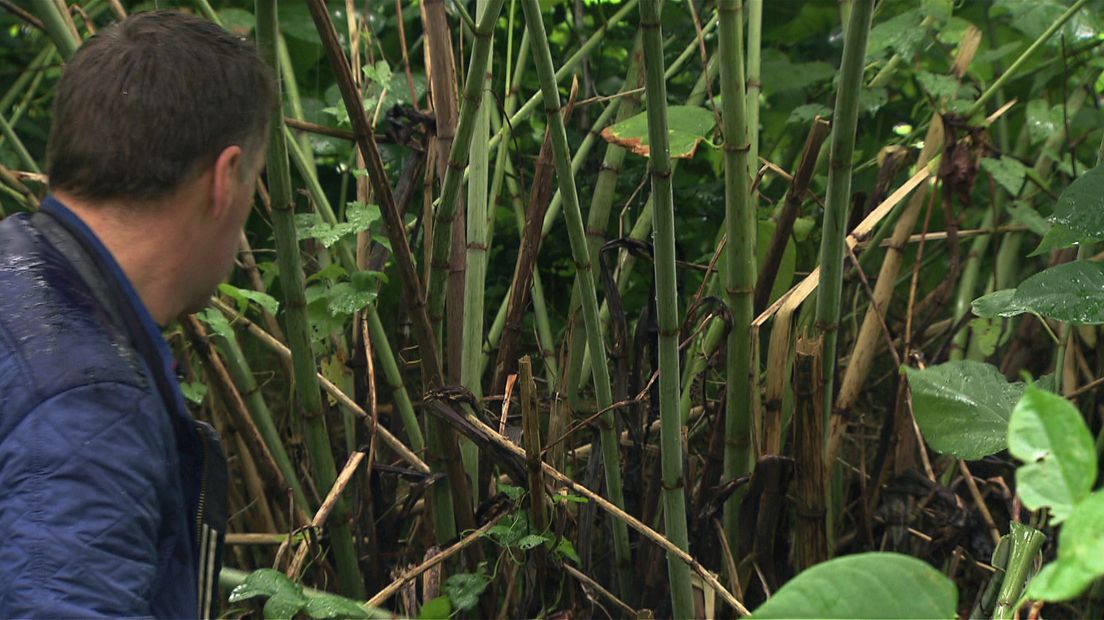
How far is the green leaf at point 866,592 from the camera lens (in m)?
0.42

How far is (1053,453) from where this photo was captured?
1.24 ft

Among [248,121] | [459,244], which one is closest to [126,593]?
[248,121]

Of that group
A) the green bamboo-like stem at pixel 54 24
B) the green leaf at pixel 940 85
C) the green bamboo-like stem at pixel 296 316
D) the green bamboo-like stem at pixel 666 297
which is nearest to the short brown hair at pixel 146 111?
the green bamboo-like stem at pixel 296 316

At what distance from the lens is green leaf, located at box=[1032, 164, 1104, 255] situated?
1.05 metres

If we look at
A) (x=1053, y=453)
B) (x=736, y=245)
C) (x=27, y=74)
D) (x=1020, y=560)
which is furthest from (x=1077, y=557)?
(x=27, y=74)

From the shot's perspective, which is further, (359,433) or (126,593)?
(359,433)

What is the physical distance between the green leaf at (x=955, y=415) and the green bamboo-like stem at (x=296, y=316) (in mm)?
694

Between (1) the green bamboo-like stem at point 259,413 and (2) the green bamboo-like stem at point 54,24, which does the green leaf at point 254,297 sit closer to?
(1) the green bamboo-like stem at point 259,413

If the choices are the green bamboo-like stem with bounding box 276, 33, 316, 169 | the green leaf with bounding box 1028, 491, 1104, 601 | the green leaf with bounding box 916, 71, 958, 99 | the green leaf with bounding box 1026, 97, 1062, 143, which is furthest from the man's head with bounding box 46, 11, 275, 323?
the green leaf with bounding box 1026, 97, 1062, 143

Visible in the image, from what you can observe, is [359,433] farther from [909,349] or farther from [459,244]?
[909,349]

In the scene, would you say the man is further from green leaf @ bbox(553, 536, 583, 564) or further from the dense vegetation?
green leaf @ bbox(553, 536, 583, 564)

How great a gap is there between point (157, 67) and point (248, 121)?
0.08 metres

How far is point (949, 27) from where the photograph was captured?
68.0 inches

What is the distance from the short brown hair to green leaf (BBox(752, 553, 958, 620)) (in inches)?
25.6
